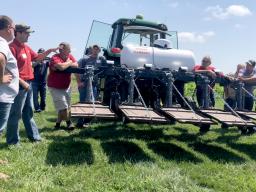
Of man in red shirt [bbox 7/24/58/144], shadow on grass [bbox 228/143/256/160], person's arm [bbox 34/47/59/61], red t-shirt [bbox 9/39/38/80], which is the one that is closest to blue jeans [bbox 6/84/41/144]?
man in red shirt [bbox 7/24/58/144]

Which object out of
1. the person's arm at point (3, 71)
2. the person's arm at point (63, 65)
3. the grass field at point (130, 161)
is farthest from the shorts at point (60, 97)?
the person's arm at point (3, 71)

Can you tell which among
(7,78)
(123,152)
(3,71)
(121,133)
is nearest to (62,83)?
(121,133)

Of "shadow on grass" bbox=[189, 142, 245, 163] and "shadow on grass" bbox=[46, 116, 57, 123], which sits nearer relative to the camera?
"shadow on grass" bbox=[189, 142, 245, 163]

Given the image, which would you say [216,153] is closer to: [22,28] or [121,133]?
[121,133]

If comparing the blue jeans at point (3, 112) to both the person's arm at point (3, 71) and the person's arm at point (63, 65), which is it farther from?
the person's arm at point (63, 65)

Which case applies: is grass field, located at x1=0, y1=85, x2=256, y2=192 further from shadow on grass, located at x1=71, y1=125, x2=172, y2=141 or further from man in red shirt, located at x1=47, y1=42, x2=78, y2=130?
man in red shirt, located at x1=47, y1=42, x2=78, y2=130

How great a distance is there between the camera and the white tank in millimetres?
8141

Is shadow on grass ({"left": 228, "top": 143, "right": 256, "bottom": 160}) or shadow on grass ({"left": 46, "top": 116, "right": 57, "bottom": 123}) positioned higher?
shadow on grass ({"left": 228, "top": 143, "right": 256, "bottom": 160})

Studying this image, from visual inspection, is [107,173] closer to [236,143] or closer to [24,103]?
[24,103]

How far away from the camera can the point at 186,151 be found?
6.43 metres

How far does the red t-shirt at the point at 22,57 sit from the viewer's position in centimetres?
620

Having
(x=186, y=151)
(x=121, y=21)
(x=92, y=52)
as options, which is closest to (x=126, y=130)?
(x=186, y=151)

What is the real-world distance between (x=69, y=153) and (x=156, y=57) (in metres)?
3.32

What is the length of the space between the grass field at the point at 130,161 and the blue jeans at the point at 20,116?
175mm
